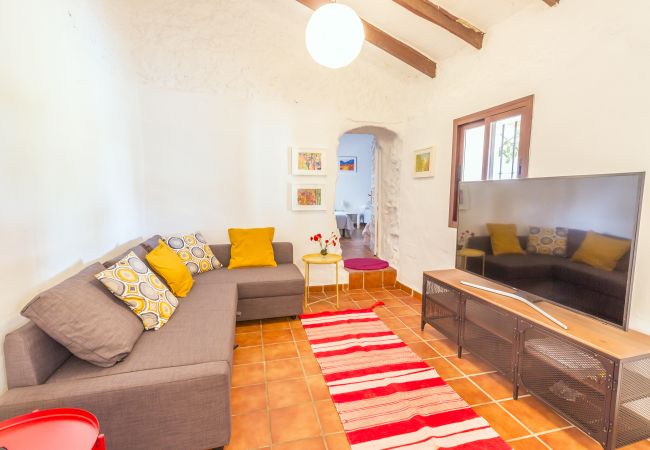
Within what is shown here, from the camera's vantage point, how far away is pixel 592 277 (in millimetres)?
1655

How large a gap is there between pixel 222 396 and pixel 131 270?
102 cm

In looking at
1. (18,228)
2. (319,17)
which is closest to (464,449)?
(18,228)

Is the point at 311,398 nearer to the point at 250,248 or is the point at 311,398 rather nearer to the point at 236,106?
the point at 250,248

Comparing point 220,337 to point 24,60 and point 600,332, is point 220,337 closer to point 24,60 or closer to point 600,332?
point 24,60

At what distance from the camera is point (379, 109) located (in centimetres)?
411

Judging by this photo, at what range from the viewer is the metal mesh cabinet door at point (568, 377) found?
4.90ft

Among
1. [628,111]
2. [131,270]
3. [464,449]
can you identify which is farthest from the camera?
[131,270]

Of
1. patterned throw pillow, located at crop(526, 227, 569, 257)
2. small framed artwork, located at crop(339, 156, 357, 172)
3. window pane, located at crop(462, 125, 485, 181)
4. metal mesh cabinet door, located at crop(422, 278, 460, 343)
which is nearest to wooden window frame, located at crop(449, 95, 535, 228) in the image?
window pane, located at crop(462, 125, 485, 181)

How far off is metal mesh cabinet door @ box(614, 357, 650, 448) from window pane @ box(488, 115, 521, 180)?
1.51 metres

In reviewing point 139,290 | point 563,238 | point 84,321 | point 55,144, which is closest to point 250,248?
point 139,290

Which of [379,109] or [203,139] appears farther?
[379,109]

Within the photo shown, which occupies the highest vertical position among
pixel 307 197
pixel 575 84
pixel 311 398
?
pixel 575 84

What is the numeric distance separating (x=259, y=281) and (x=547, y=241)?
2315mm

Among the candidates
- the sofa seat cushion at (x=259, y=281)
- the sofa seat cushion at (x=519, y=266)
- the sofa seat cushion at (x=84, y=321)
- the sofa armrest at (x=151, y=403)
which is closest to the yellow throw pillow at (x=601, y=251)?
the sofa seat cushion at (x=519, y=266)
